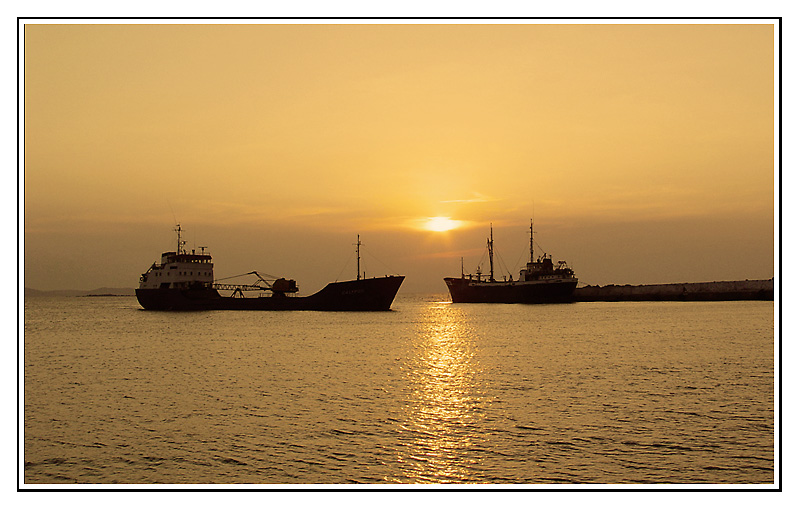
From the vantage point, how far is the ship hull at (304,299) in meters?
87.8

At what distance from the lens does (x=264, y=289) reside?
94938mm

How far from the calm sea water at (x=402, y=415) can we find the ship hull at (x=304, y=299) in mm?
45461

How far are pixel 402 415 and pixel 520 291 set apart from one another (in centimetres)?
10523

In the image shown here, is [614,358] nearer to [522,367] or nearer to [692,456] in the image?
[522,367]

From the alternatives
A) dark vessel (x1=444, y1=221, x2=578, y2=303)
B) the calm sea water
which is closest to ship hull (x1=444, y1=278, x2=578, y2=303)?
dark vessel (x1=444, y1=221, x2=578, y2=303)

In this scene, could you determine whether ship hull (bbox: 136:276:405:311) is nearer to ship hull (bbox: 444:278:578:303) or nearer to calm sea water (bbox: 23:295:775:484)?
ship hull (bbox: 444:278:578:303)

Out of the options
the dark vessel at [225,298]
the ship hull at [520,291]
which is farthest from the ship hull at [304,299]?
the ship hull at [520,291]

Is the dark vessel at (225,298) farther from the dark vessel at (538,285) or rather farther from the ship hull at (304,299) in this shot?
the dark vessel at (538,285)

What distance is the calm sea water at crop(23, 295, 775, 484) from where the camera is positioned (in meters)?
15.3

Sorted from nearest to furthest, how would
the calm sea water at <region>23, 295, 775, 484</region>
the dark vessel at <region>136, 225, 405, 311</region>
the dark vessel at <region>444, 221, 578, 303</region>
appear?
1. the calm sea water at <region>23, 295, 775, 484</region>
2. the dark vessel at <region>136, 225, 405, 311</region>
3. the dark vessel at <region>444, 221, 578, 303</region>

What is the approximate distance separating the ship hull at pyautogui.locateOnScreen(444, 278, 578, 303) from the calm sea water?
257 ft
